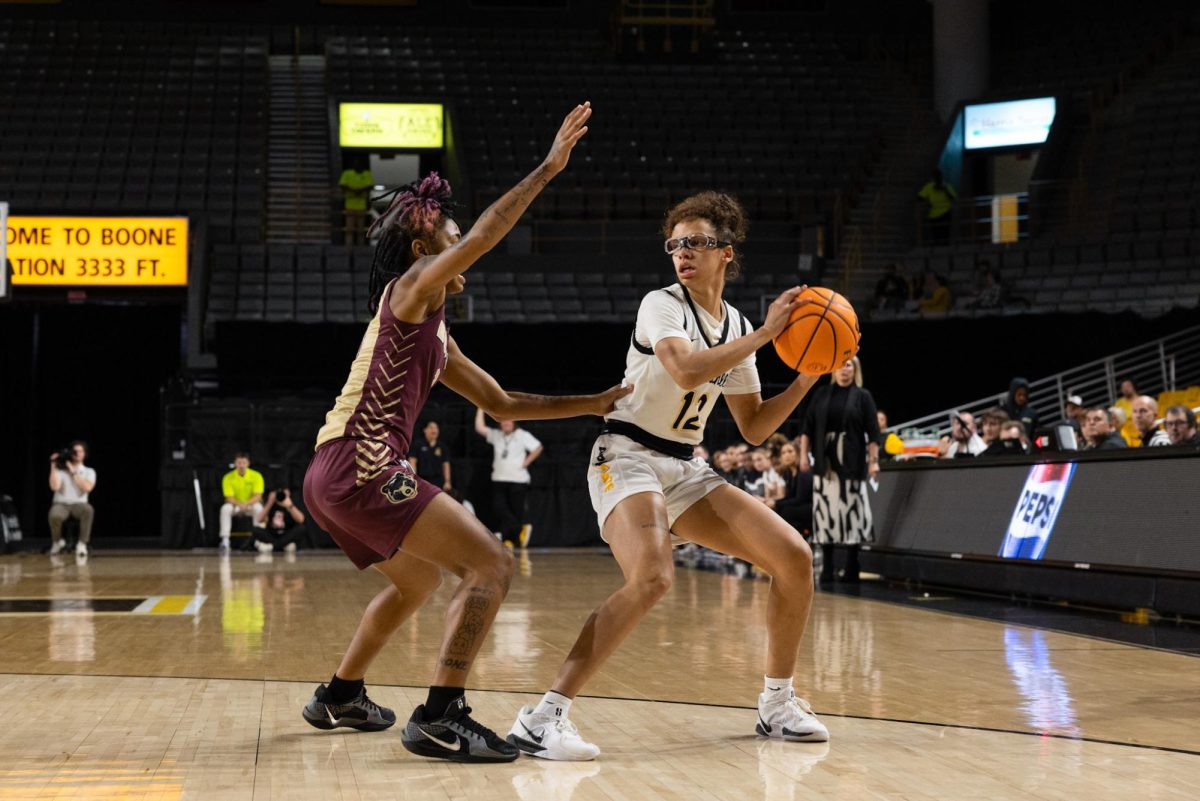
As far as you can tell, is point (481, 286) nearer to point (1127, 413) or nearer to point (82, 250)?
point (82, 250)

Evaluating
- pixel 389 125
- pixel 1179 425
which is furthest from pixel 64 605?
pixel 389 125

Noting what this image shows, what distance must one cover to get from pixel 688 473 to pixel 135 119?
77.5ft

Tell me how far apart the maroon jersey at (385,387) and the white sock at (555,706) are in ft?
2.90

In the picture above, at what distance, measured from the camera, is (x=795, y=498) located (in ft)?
44.9

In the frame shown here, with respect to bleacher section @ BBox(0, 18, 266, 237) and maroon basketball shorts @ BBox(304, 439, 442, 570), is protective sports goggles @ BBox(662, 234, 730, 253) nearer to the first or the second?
maroon basketball shorts @ BBox(304, 439, 442, 570)

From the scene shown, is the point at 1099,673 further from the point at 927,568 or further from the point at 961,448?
the point at 961,448

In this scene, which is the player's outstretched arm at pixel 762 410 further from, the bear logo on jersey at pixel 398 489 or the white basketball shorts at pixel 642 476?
the bear logo on jersey at pixel 398 489

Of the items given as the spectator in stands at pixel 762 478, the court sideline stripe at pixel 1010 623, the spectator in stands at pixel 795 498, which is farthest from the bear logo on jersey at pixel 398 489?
the spectator in stands at pixel 762 478

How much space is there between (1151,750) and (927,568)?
6882mm

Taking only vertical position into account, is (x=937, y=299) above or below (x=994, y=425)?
above

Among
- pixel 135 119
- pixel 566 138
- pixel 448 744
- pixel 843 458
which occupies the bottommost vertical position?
pixel 448 744

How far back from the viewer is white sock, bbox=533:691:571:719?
14.6 feet

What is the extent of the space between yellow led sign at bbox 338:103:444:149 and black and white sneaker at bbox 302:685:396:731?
24.0 metres

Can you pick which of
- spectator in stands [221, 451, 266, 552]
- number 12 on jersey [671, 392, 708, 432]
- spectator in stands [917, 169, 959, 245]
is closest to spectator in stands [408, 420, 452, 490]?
spectator in stands [221, 451, 266, 552]
